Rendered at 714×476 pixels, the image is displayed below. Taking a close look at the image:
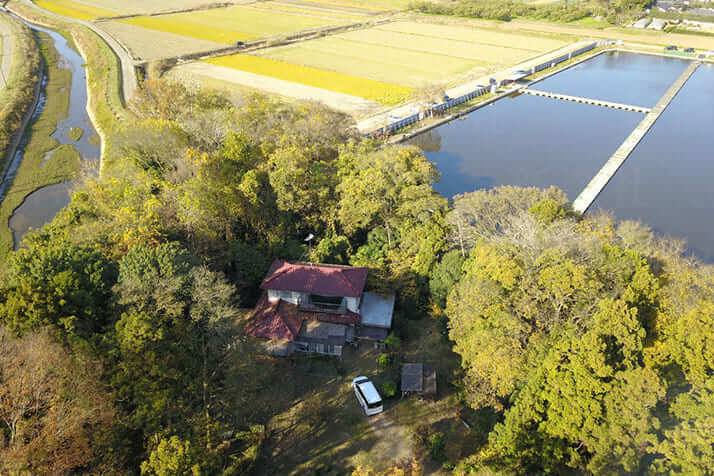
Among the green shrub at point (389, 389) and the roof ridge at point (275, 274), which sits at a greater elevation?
the roof ridge at point (275, 274)

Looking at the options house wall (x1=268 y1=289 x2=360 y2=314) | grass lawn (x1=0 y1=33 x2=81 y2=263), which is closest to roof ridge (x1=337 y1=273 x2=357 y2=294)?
house wall (x1=268 y1=289 x2=360 y2=314)

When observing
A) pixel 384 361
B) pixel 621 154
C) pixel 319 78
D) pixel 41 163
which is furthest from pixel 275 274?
pixel 319 78

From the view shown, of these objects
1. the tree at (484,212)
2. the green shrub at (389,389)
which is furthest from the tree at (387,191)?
the green shrub at (389,389)

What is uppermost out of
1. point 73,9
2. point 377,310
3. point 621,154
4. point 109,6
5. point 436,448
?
point 109,6

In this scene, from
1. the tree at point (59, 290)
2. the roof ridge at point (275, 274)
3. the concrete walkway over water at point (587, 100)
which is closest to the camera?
the tree at point (59, 290)

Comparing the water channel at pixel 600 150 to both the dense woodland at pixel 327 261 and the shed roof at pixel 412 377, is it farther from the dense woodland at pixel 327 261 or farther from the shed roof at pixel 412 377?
the shed roof at pixel 412 377

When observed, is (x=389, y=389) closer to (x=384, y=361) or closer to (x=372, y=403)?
(x=372, y=403)

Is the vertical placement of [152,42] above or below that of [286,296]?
above

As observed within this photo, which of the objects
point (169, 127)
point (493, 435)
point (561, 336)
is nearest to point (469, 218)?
point (561, 336)

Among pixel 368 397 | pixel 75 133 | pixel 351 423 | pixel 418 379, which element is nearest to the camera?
pixel 351 423
